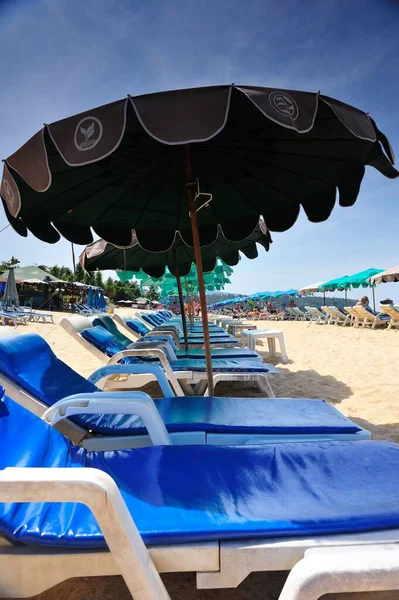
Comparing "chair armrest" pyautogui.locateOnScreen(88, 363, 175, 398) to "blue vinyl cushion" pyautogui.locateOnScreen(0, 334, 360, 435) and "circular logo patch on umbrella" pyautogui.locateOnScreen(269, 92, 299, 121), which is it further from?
"circular logo patch on umbrella" pyautogui.locateOnScreen(269, 92, 299, 121)

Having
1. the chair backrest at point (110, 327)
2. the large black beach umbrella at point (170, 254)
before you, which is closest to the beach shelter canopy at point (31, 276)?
the large black beach umbrella at point (170, 254)

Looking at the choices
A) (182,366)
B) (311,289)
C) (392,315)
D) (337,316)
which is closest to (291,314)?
(311,289)

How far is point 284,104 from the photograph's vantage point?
1.67 m

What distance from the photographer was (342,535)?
1.15m

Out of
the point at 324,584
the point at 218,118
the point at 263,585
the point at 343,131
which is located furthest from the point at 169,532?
the point at 343,131

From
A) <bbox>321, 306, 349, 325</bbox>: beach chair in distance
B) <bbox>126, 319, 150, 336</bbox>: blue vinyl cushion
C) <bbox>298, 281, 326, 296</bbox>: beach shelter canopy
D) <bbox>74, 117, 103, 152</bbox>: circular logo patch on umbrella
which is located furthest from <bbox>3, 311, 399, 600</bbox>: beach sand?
<bbox>298, 281, 326, 296</bbox>: beach shelter canopy

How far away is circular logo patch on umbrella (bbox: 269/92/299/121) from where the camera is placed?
163 centimetres

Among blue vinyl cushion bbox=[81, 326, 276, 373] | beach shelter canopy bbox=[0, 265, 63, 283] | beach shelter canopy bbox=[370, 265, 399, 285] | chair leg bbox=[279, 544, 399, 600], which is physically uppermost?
beach shelter canopy bbox=[0, 265, 63, 283]

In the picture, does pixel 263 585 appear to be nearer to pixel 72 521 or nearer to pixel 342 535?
pixel 342 535

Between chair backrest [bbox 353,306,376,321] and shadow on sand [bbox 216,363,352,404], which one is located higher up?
chair backrest [bbox 353,306,376,321]

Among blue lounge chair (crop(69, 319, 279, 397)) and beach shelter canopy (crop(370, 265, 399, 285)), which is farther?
beach shelter canopy (crop(370, 265, 399, 285))

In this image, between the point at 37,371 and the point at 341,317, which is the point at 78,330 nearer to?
the point at 37,371

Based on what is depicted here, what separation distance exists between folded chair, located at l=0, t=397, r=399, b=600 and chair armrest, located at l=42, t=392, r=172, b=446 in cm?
23

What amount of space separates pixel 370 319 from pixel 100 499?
52.9ft
